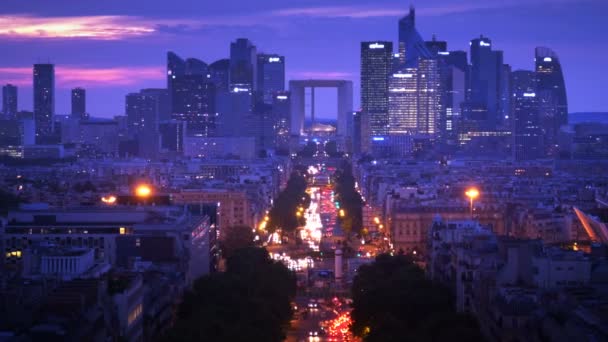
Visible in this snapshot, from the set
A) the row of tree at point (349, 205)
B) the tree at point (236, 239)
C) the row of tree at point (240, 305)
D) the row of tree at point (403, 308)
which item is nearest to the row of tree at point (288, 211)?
the row of tree at point (349, 205)

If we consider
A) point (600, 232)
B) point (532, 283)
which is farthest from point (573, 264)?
point (600, 232)

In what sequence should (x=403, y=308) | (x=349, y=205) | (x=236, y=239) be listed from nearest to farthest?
(x=403, y=308) → (x=236, y=239) → (x=349, y=205)

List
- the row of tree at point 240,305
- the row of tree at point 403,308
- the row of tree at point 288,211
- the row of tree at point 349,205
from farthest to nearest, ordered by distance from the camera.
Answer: the row of tree at point 349,205
the row of tree at point 288,211
the row of tree at point 240,305
the row of tree at point 403,308

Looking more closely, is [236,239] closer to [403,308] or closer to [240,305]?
[240,305]

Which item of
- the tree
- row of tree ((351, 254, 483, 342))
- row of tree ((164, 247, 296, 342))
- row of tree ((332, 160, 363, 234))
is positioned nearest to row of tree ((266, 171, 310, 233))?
row of tree ((332, 160, 363, 234))

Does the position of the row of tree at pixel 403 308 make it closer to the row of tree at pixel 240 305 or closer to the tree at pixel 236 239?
the row of tree at pixel 240 305

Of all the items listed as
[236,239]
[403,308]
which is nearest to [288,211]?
[236,239]
